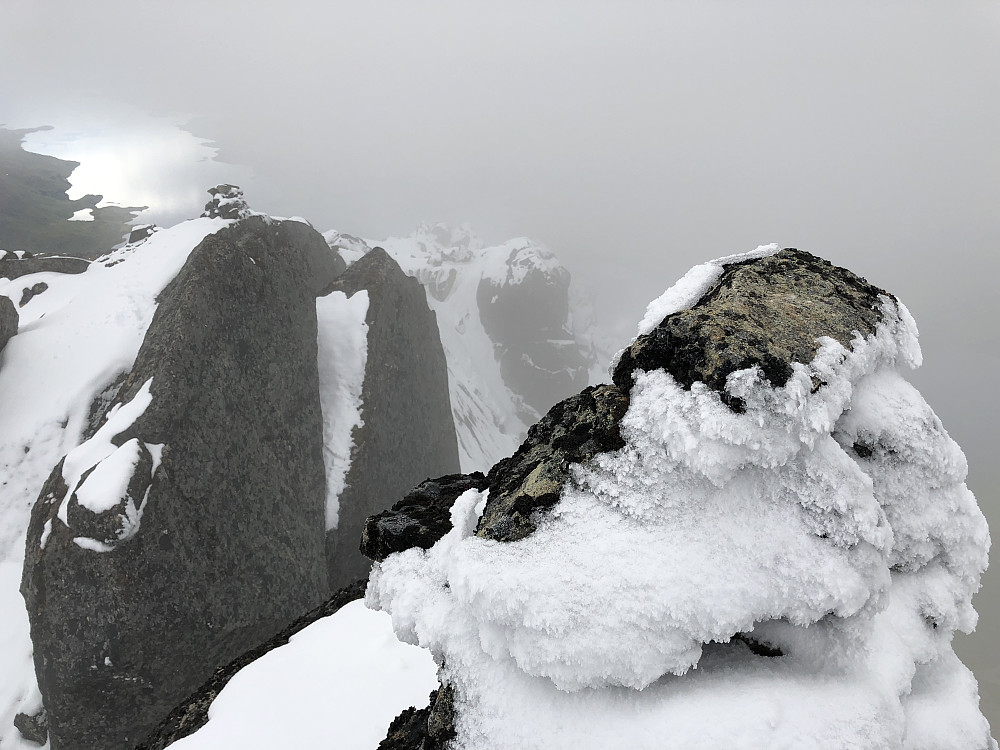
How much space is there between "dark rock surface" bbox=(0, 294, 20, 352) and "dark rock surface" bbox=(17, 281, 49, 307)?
5207 mm

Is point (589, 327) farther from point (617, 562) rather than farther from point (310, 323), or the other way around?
point (617, 562)

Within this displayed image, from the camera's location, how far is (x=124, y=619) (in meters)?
12.6

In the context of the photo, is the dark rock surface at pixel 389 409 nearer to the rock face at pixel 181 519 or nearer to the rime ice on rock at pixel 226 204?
the rock face at pixel 181 519

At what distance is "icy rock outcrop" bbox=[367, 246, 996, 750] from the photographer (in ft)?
10.9

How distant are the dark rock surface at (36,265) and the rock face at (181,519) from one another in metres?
10.2

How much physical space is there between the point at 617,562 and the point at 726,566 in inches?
30.6

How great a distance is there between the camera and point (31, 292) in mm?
22094

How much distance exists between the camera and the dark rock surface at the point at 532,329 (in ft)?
285

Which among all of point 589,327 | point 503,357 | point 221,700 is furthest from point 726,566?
point 589,327

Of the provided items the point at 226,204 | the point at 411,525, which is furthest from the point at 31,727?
the point at 226,204

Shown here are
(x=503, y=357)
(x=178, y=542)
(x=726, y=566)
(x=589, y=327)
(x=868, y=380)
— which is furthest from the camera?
(x=589, y=327)

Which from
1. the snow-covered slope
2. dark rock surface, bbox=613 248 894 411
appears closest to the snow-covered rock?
dark rock surface, bbox=613 248 894 411

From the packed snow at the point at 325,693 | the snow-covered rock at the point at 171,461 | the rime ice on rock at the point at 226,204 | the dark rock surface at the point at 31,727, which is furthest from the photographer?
the rime ice on rock at the point at 226,204

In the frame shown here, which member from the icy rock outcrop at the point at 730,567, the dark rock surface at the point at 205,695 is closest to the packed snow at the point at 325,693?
the dark rock surface at the point at 205,695
